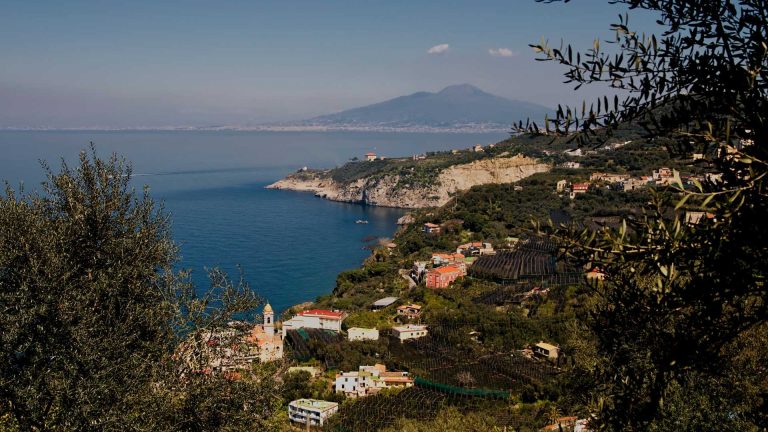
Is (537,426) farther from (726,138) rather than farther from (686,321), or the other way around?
(726,138)

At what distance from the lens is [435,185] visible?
206ft

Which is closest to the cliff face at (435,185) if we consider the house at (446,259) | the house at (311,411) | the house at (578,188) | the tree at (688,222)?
the house at (578,188)

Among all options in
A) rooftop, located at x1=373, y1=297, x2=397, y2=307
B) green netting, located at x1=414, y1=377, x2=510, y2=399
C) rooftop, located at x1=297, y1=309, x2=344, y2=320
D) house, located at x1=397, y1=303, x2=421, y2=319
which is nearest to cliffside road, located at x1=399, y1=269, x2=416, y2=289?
rooftop, located at x1=373, y1=297, x2=397, y2=307

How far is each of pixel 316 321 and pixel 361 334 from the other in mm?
2277

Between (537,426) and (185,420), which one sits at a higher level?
(185,420)

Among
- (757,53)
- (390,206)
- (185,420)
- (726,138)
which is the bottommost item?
(390,206)

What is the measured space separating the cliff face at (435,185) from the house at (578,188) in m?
15.9

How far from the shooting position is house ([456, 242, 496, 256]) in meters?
31.3

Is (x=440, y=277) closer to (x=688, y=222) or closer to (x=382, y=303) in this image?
(x=382, y=303)

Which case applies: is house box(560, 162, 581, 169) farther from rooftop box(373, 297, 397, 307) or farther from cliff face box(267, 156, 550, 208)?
rooftop box(373, 297, 397, 307)

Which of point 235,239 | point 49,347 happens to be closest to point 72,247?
point 49,347

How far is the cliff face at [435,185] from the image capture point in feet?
192

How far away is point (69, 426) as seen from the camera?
343cm

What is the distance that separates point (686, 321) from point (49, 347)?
359 cm
